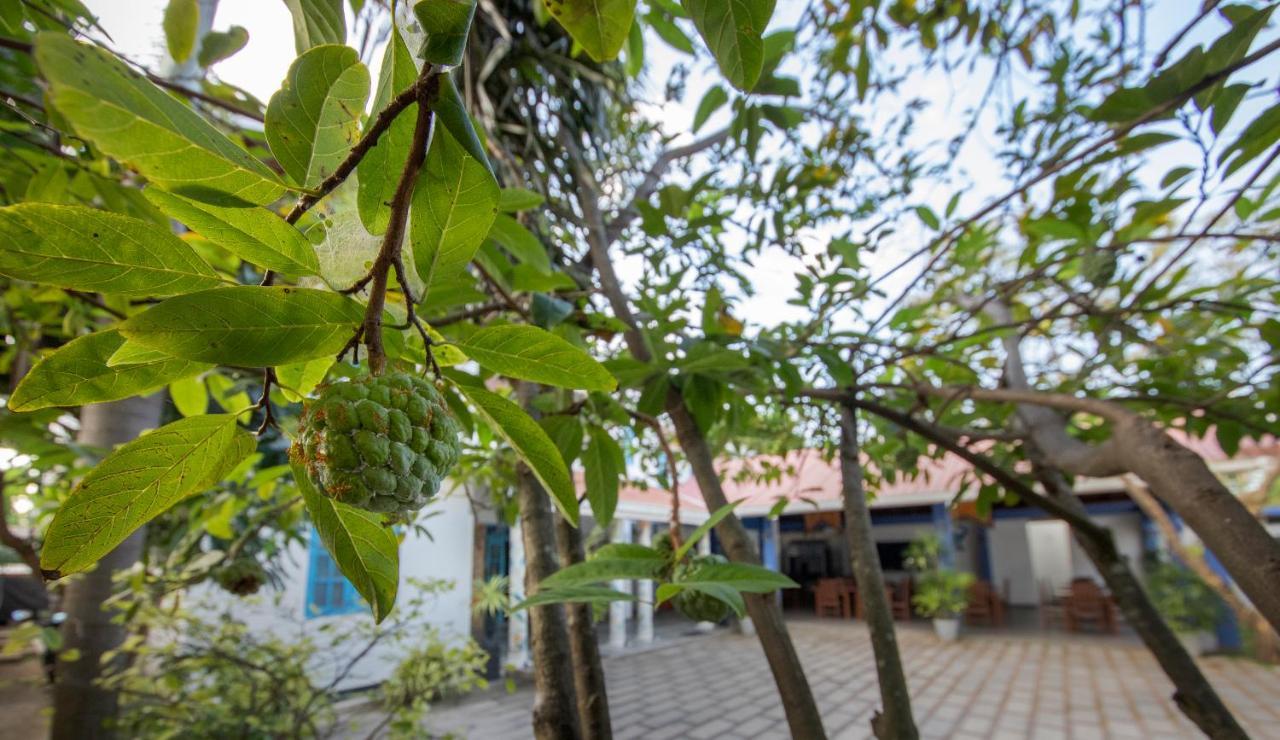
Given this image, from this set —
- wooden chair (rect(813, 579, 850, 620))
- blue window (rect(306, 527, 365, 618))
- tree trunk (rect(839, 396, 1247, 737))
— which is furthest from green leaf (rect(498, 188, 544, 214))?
wooden chair (rect(813, 579, 850, 620))

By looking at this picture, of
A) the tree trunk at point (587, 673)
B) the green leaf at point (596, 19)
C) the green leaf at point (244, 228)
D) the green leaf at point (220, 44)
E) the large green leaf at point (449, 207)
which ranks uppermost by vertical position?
the green leaf at point (220, 44)

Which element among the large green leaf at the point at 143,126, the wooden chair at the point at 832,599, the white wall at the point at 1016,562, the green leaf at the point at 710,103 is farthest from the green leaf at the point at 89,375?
the white wall at the point at 1016,562

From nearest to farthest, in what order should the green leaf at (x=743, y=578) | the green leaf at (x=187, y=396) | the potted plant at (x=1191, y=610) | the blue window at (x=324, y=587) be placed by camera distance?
the green leaf at (x=743, y=578), the green leaf at (x=187, y=396), the blue window at (x=324, y=587), the potted plant at (x=1191, y=610)

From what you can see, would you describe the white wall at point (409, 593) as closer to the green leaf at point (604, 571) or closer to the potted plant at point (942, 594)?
the green leaf at point (604, 571)

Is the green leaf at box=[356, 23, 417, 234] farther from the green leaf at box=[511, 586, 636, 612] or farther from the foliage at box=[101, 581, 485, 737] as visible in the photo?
the foliage at box=[101, 581, 485, 737]

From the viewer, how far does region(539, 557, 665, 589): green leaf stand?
84 cm

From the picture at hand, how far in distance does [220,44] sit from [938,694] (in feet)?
26.5

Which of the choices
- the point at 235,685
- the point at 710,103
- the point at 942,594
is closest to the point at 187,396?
the point at 710,103

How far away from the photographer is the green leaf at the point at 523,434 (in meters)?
0.55

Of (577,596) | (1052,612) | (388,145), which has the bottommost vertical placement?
(1052,612)

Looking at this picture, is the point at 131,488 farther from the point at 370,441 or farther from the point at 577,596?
the point at 577,596

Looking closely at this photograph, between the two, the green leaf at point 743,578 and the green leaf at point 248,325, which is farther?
the green leaf at point 743,578

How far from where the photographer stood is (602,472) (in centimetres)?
105

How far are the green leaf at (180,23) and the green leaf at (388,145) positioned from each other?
734 mm
